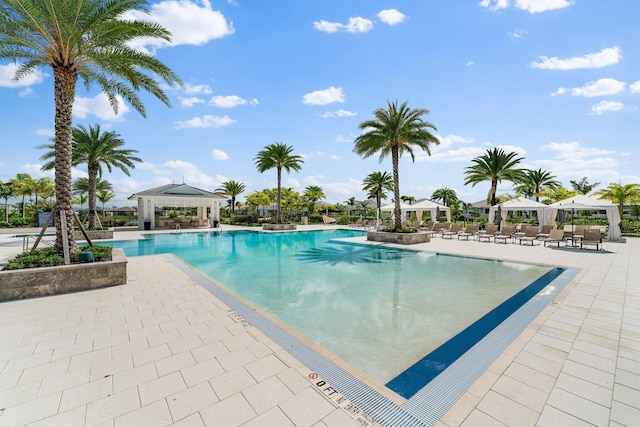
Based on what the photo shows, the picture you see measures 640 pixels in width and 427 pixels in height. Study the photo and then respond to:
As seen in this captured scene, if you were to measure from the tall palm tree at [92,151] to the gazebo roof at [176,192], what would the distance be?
6343mm

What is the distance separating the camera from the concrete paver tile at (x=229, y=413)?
2.50 meters

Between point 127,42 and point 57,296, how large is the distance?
7.97m

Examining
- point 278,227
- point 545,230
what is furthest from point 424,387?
point 278,227

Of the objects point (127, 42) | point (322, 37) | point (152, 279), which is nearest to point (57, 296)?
point (152, 279)

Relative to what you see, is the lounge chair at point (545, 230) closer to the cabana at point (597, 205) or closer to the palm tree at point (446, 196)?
the cabana at point (597, 205)

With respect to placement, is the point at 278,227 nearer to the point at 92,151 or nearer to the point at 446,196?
the point at 92,151

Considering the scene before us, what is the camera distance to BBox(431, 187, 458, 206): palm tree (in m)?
53.8

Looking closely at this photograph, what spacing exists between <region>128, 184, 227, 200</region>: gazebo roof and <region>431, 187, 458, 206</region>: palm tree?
44.0 metres

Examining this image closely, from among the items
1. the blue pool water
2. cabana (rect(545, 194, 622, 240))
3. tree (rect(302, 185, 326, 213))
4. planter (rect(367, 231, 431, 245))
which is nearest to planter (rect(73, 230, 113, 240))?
the blue pool water

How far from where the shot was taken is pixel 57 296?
6320 millimetres

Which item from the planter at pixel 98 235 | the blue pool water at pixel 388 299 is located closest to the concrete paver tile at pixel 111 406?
the blue pool water at pixel 388 299

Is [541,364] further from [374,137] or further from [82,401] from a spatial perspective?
[374,137]

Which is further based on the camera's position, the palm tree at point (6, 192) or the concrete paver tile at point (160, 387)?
the palm tree at point (6, 192)

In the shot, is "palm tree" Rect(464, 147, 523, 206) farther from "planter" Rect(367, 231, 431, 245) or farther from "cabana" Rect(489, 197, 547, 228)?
"planter" Rect(367, 231, 431, 245)
